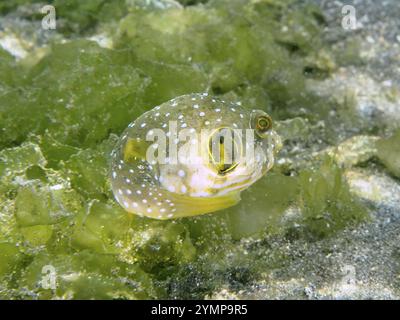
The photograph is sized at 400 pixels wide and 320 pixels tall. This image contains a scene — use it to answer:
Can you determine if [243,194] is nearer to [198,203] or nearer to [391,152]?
[198,203]

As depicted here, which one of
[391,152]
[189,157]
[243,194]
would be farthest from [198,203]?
[391,152]

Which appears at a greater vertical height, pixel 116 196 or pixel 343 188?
pixel 116 196

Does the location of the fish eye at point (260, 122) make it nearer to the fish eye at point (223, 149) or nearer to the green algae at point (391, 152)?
the fish eye at point (223, 149)

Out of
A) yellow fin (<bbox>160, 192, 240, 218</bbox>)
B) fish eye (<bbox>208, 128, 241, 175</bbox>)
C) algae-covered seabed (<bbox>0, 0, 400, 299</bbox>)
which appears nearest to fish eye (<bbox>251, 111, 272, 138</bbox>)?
fish eye (<bbox>208, 128, 241, 175</bbox>)

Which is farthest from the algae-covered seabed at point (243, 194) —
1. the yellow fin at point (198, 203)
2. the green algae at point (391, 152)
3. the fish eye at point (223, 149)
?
the fish eye at point (223, 149)

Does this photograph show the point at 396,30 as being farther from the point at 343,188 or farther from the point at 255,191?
the point at 255,191

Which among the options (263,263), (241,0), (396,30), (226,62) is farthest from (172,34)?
(396,30)
